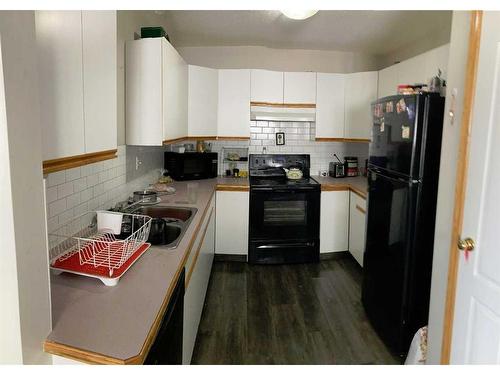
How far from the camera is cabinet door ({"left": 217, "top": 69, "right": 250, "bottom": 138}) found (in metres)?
3.68

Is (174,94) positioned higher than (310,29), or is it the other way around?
(310,29)

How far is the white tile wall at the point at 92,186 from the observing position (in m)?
1.60

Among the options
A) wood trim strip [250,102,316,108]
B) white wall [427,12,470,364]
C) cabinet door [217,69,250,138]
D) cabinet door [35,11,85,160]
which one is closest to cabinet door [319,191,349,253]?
wood trim strip [250,102,316,108]

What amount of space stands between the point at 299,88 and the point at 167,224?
7.51 ft

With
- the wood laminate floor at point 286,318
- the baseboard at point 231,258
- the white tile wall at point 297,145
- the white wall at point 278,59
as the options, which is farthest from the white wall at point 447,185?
the white wall at point 278,59

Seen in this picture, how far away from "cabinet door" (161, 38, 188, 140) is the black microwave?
0.44 m

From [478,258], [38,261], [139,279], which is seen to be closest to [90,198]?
[139,279]

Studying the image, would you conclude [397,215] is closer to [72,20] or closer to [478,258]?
[478,258]

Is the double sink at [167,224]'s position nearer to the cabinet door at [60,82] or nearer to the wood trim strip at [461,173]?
the cabinet door at [60,82]

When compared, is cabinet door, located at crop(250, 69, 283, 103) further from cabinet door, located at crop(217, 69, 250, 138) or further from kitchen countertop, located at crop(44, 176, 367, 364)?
kitchen countertop, located at crop(44, 176, 367, 364)

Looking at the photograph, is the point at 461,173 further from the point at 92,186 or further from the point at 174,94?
the point at 174,94

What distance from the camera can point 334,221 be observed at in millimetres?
3695

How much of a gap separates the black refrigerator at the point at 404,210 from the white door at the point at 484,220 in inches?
20.0

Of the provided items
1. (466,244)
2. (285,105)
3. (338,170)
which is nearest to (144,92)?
(285,105)
